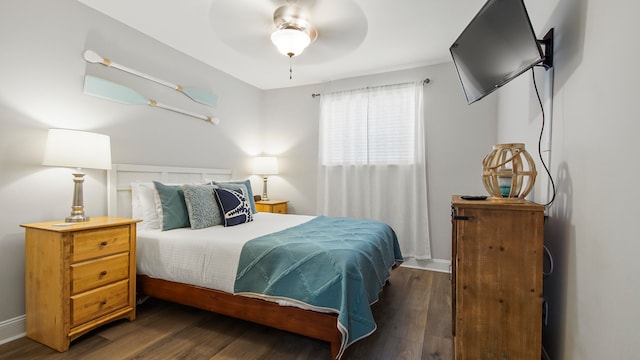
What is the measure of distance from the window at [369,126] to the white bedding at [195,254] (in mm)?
1909

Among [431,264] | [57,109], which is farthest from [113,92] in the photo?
[431,264]

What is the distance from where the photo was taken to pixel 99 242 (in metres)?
1.97

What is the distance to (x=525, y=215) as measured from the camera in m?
1.34

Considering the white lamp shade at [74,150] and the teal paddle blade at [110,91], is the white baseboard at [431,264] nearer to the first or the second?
the white lamp shade at [74,150]

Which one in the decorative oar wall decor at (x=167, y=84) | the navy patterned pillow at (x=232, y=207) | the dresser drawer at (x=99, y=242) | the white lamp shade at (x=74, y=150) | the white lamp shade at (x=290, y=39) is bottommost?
the dresser drawer at (x=99, y=242)

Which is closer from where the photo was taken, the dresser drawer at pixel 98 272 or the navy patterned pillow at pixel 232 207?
the dresser drawer at pixel 98 272

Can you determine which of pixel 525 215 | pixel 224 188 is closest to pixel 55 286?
pixel 224 188

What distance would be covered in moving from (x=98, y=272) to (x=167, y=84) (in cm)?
197

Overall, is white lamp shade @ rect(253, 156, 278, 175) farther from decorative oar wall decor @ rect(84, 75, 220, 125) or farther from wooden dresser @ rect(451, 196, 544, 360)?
wooden dresser @ rect(451, 196, 544, 360)

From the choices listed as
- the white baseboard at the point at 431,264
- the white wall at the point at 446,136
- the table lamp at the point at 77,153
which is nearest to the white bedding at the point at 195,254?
the table lamp at the point at 77,153

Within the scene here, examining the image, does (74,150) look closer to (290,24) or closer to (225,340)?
(225,340)

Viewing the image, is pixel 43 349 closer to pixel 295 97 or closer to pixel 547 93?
pixel 547 93

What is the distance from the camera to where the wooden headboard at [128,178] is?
2510 millimetres

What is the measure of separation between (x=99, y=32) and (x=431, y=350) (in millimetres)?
3570
